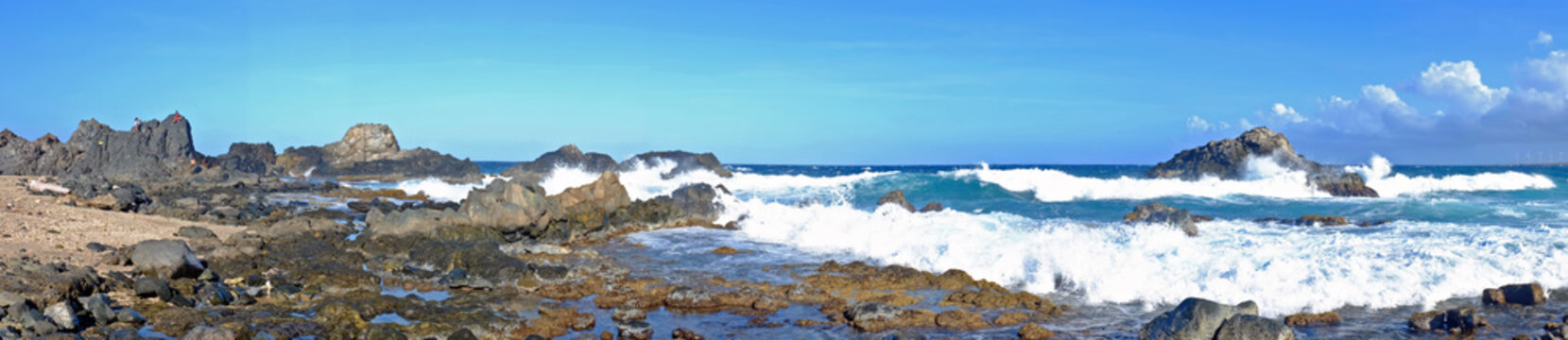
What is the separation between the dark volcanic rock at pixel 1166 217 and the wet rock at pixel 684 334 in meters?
11.1

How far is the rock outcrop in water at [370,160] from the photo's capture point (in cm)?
6391

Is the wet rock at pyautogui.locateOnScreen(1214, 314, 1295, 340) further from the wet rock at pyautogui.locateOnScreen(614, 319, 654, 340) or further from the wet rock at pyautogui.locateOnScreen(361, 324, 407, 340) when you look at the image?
the wet rock at pyautogui.locateOnScreen(361, 324, 407, 340)

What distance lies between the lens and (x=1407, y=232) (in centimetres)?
1680

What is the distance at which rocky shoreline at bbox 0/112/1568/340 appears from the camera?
348 inches

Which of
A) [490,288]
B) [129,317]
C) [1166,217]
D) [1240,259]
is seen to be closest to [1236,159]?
[1166,217]

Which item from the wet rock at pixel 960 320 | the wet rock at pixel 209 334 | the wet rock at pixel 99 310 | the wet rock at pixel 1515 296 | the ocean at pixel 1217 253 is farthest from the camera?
the ocean at pixel 1217 253

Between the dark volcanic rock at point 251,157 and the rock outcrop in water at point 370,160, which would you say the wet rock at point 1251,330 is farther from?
the dark volcanic rock at point 251,157

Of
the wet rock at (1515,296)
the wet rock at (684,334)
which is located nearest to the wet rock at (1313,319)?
the wet rock at (1515,296)

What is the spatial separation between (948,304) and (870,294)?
1.03 m

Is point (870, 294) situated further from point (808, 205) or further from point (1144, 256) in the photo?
point (808, 205)

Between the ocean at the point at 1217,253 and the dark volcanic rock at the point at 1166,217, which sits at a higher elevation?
the dark volcanic rock at the point at 1166,217

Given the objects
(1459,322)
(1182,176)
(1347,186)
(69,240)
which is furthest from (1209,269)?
(1182,176)

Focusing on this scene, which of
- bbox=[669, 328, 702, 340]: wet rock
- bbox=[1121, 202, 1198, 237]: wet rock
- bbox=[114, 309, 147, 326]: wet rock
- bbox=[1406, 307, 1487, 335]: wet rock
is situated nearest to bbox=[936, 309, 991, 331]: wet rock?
bbox=[669, 328, 702, 340]: wet rock

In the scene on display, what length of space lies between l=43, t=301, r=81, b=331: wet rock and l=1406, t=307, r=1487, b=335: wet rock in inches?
483
